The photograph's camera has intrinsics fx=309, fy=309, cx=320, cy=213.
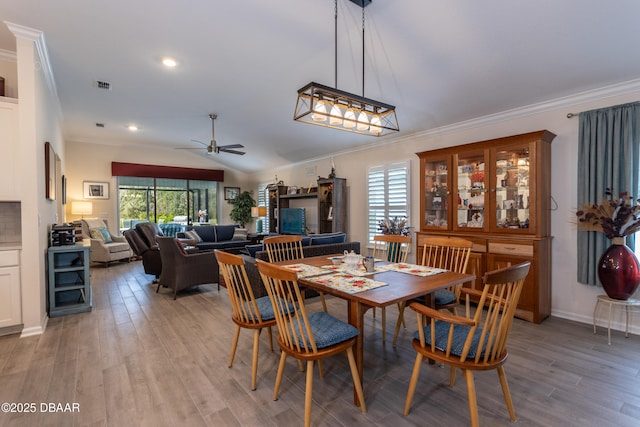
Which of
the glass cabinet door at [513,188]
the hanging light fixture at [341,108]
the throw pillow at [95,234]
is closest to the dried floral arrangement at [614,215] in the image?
the glass cabinet door at [513,188]

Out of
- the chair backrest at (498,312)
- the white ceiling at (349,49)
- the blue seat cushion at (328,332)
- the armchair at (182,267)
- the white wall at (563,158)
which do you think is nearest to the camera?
the chair backrest at (498,312)

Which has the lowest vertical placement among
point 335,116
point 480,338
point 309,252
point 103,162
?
point 480,338

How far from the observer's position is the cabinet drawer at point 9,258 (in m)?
3.07

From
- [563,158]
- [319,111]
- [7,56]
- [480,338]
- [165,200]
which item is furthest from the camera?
[165,200]

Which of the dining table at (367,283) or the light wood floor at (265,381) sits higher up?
the dining table at (367,283)

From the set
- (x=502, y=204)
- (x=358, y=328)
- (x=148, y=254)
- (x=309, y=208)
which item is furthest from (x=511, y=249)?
(x=148, y=254)

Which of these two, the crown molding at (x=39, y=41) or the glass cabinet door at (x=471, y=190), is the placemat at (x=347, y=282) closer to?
the glass cabinet door at (x=471, y=190)

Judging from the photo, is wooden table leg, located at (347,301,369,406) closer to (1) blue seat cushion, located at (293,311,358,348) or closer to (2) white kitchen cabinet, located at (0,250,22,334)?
(1) blue seat cushion, located at (293,311,358,348)

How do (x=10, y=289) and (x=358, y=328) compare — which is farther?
(x=10, y=289)

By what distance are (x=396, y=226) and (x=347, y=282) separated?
3.14m

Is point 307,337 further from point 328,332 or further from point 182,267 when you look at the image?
point 182,267

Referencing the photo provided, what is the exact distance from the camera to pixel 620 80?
3.11 meters

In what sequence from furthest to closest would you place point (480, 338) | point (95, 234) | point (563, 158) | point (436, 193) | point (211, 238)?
point (211, 238), point (95, 234), point (436, 193), point (563, 158), point (480, 338)

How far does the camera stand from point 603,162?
322 cm
